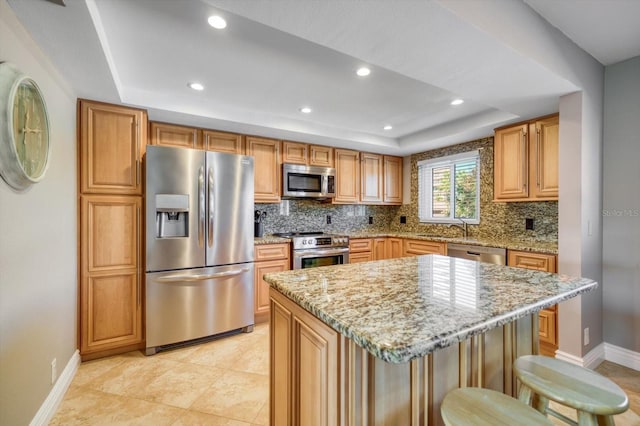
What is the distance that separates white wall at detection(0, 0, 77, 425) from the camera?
138 cm

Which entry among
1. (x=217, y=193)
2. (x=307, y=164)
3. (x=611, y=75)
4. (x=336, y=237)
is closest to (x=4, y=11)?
(x=217, y=193)

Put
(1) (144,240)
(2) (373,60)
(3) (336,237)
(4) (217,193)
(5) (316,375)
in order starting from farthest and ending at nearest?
(3) (336,237)
(4) (217,193)
(1) (144,240)
(2) (373,60)
(5) (316,375)

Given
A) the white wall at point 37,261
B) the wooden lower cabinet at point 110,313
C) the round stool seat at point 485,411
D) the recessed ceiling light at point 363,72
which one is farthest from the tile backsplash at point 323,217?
the round stool seat at point 485,411

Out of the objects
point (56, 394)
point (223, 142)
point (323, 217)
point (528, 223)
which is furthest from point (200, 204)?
point (528, 223)

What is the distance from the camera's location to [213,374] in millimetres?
2287

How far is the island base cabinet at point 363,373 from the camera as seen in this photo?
958 millimetres

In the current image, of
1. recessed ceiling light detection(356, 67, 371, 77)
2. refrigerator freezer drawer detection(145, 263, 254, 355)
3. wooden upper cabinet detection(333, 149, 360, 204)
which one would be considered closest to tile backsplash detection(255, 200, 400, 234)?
wooden upper cabinet detection(333, 149, 360, 204)

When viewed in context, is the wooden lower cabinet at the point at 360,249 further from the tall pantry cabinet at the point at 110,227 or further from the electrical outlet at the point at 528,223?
the tall pantry cabinet at the point at 110,227

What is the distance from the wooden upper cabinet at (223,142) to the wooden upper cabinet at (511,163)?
2.98 meters

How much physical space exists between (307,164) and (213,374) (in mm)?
2665

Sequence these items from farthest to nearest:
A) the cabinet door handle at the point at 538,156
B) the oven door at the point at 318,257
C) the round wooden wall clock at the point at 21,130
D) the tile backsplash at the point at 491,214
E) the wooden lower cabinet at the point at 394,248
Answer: the wooden lower cabinet at the point at 394,248 → the oven door at the point at 318,257 → the tile backsplash at the point at 491,214 → the cabinet door handle at the point at 538,156 → the round wooden wall clock at the point at 21,130

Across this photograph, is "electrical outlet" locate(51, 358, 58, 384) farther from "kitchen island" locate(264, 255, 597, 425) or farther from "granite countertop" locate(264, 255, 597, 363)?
"granite countertop" locate(264, 255, 597, 363)

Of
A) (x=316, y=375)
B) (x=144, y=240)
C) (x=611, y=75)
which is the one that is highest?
(x=611, y=75)

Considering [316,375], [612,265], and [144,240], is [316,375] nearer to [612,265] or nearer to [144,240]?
[144,240]
